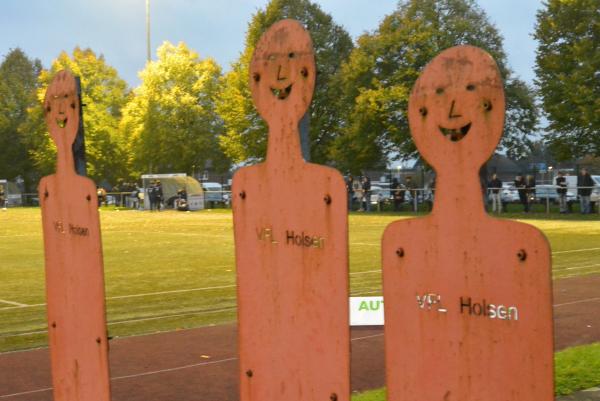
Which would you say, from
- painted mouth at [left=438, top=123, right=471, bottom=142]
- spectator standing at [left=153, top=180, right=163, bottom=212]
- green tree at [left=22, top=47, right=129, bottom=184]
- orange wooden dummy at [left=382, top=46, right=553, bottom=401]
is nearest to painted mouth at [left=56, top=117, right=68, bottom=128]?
orange wooden dummy at [left=382, top=46, right=553, bottom=401]

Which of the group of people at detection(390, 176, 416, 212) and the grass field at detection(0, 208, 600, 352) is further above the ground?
the group of people at detection(390, 176, 416, 212)

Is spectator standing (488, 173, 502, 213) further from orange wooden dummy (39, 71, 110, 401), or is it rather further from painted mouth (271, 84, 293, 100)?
painted mouth (271, 84, 293, 100)

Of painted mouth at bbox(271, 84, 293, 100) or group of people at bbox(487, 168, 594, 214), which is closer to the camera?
painted mouth at bbox(271, 84, 293, 100)

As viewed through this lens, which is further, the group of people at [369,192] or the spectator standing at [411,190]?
the group of people at [369,192]

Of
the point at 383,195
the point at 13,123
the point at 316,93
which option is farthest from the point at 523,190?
the point at 13,123

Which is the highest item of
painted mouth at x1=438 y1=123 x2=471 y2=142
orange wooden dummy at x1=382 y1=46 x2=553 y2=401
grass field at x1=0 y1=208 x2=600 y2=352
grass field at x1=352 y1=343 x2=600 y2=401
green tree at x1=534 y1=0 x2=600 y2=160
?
green tree at x1=534 y1=0 x2=600 y2=160

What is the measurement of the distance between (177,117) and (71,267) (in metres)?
63.6

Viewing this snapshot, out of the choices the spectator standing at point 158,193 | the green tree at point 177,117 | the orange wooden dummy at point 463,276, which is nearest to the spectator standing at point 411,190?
the spectator standing at point 158,193

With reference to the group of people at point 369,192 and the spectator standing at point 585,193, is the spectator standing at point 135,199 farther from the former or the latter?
the spectator standing at point 585,193

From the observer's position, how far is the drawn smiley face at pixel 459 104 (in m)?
2.39

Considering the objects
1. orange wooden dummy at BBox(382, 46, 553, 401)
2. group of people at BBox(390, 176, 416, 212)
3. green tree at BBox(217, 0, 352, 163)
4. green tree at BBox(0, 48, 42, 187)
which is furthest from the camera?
green tree at BBox(0, 48, 42, 187)

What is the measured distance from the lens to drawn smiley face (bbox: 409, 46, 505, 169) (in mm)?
2391

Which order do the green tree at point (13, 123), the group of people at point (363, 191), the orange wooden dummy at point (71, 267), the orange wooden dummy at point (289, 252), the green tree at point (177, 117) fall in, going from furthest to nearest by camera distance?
the green tree at point (13, 123) → the green tree at point (177, 117) → the group of people at point (363, 191) → the orange wooden dummy at point (71, 267) → the orange wooden dummy at point (289, 252)

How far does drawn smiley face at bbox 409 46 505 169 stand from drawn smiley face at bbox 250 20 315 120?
39 cm
